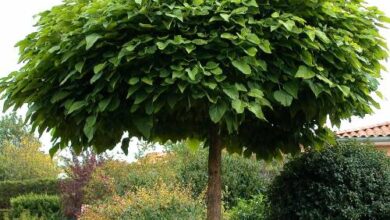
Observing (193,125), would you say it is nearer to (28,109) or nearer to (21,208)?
(28,109)

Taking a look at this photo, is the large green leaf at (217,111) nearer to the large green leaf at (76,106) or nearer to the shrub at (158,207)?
the large green leaf at (76,106)

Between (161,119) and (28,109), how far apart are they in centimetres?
105

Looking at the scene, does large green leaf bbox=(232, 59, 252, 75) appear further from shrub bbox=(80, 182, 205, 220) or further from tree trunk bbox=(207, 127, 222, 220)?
shrub bbox=(80, 182, 205, 220)

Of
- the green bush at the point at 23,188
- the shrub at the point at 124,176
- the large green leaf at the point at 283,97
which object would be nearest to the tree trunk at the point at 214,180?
the large green leaf at the point at 283,97

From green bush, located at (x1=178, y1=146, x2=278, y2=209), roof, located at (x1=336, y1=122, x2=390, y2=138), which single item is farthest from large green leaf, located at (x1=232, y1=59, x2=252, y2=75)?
green bush, located at (x1=178, y1=146, x2=278, y2=209)

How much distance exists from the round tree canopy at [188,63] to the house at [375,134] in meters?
8.62

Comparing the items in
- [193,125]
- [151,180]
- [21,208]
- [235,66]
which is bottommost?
[21,208]

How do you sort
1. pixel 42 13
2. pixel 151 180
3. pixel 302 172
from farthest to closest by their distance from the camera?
pixel 151 180 < pixel 302 172 < pixel 42 13

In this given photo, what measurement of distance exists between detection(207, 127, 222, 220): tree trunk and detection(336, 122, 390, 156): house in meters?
8.17

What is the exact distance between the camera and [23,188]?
24.5 metres

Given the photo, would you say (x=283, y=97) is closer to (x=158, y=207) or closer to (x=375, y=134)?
(x=158, y=207)

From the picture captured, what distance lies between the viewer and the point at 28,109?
4.39 meters

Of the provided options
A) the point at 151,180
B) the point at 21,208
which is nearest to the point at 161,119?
the point at 151,180

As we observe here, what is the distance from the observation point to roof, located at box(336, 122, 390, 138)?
1374cm
